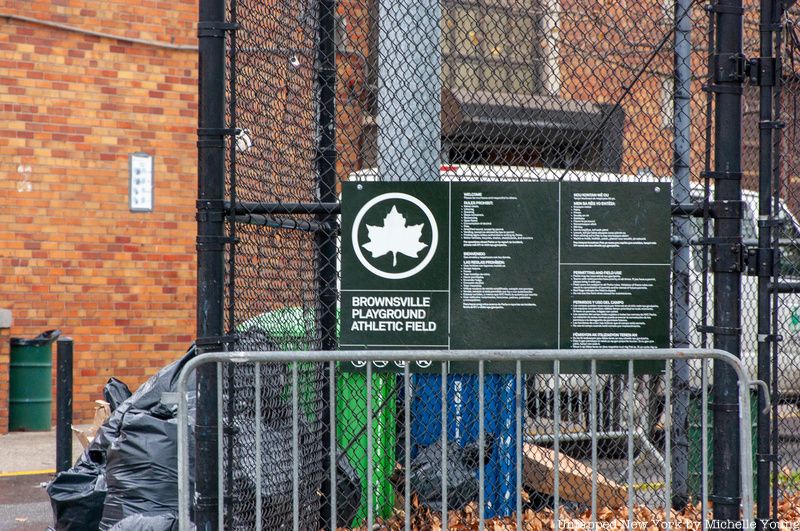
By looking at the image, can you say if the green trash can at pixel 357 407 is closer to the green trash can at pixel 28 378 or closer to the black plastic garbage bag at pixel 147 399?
the black plastic garbage bag at pixel 147 399

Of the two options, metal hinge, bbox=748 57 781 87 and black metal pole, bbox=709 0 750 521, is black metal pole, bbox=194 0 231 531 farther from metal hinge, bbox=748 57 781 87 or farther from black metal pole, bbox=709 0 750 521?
metal hinge, bbox=748 57 781 87

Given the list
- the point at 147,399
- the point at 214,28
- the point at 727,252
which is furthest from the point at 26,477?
the point at 727,252

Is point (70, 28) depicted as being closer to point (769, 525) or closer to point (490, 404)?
point (490, 404)

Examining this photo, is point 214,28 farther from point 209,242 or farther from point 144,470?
point 144,470

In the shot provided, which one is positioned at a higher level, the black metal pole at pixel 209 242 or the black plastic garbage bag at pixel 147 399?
the black metal pole at pixel 209 242

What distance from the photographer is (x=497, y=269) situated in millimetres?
4477

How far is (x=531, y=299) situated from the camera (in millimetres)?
4457

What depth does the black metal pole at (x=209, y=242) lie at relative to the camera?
4.24 metres

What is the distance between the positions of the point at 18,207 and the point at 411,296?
6.65m

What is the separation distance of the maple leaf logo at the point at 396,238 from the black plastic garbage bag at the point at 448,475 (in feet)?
3.24

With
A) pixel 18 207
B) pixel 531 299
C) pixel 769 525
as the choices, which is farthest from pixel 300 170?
pixel 18 207

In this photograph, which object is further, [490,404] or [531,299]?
[490,404]

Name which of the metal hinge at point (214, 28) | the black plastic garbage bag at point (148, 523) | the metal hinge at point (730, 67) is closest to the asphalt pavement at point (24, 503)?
the black plastic garbage bag at point (148, 523)

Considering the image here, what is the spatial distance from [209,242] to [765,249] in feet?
7.69
